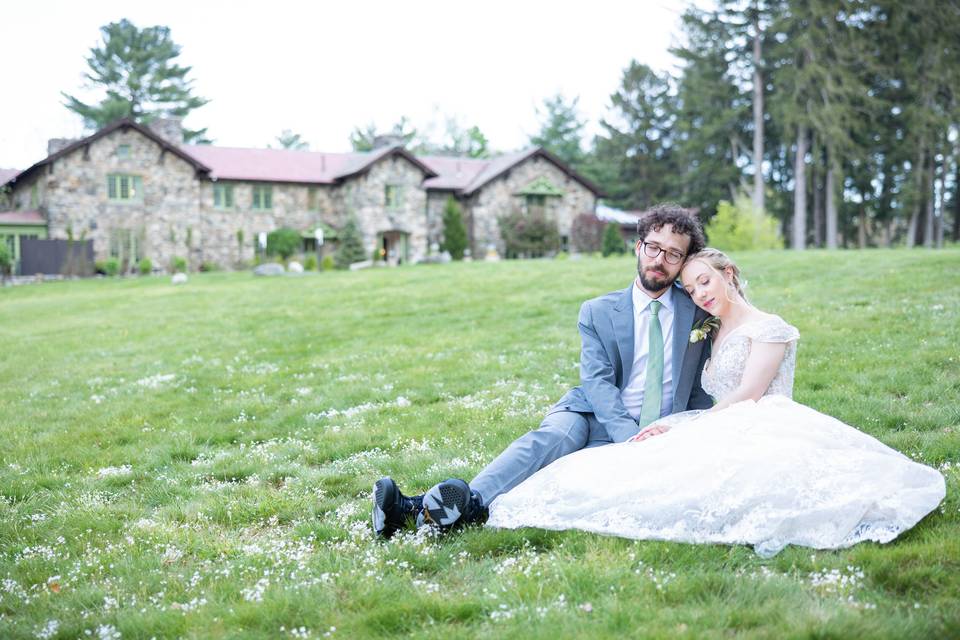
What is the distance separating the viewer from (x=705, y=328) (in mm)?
5738

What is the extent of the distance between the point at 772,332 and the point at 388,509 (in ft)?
9.35

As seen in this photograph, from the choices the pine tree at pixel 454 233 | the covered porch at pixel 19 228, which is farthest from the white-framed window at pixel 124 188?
the pine tree at pixel 454 233

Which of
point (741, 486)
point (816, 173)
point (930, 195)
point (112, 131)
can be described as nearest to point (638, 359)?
point (741, 486)

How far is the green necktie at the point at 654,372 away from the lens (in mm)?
5695

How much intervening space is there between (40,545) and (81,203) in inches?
1588

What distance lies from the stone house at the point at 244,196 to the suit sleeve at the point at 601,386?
1474 inches

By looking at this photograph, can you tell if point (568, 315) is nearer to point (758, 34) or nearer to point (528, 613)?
point (528, 613)

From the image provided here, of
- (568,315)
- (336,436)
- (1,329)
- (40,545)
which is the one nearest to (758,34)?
(568,315)

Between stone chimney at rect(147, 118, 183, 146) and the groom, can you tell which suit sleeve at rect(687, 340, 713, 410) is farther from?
stone chimney at rect(147, 118, 183, 146)

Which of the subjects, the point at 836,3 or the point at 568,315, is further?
the point at 836,3

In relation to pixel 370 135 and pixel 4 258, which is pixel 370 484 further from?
pixel 370 135

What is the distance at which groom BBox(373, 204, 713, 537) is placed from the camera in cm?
548

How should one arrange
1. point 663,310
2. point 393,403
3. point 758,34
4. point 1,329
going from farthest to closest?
point 758,34
point 1,329
point 393,403
point 663,310

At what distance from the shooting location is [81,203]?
1597 inches
